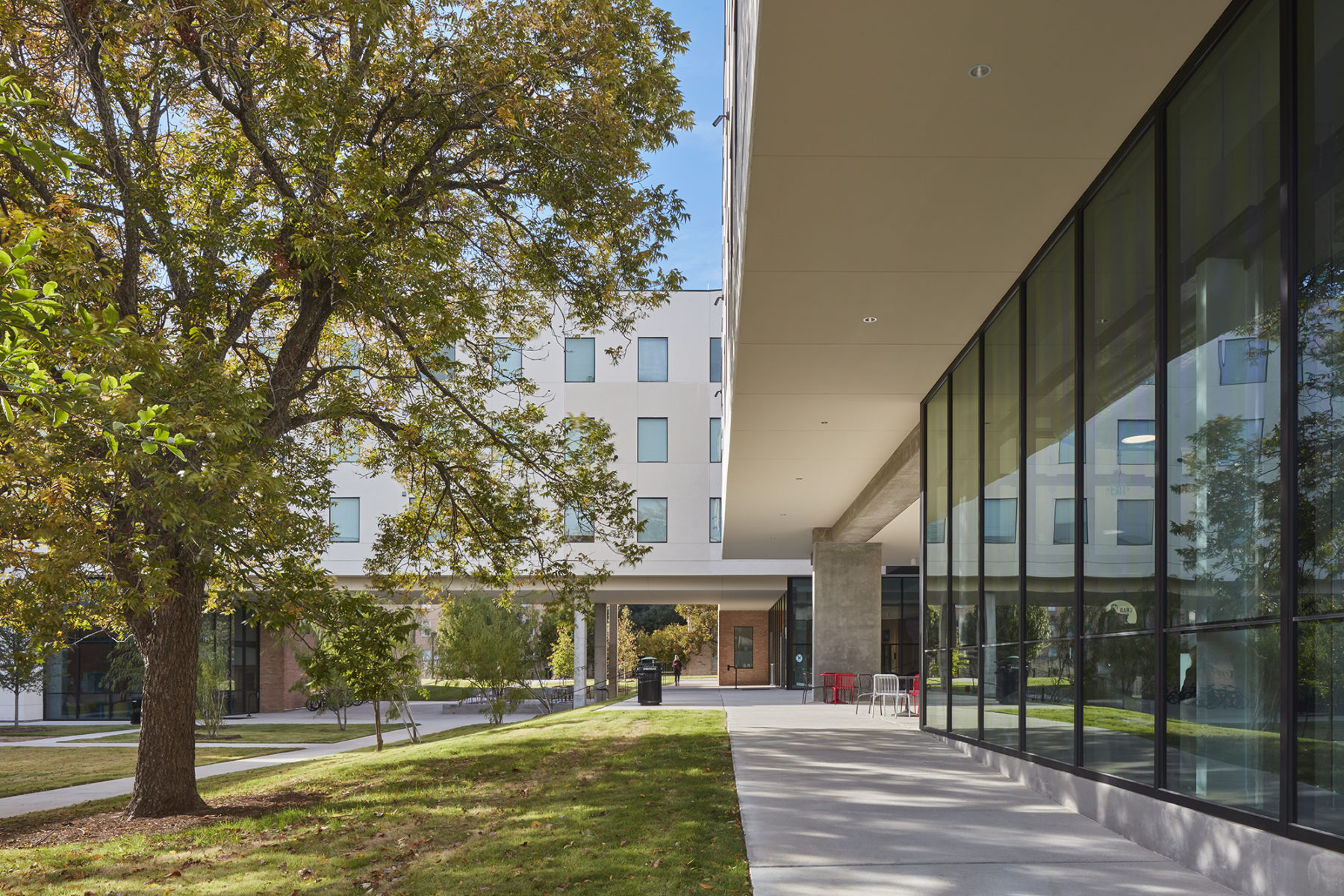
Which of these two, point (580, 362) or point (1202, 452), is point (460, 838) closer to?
point (1202, 452)

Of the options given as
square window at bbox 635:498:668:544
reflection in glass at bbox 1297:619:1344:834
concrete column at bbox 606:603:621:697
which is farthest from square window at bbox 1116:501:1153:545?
concrete column at bbox 606:603:621:697

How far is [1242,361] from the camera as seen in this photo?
607 cm

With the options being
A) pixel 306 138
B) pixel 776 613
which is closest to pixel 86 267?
pixel 306 138

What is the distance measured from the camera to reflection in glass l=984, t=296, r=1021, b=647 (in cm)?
1070

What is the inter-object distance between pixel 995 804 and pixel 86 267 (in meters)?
8.31

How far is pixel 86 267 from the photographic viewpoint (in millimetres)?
8320

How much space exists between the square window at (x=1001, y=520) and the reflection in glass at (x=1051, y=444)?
0.55 meters

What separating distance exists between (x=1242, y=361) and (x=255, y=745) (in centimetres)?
2498

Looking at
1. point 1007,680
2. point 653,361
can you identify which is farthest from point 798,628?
point 1007,680

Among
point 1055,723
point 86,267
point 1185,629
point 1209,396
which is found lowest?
point 1055,723

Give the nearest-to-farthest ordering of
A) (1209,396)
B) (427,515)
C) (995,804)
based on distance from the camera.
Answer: (1209,396) < (995,804) < (427,515)

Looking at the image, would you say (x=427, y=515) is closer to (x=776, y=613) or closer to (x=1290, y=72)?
(x=1290, y=72)

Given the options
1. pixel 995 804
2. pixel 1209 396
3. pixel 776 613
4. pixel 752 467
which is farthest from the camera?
pixel 776 613

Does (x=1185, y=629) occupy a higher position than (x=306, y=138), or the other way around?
(x=306, y=138)
